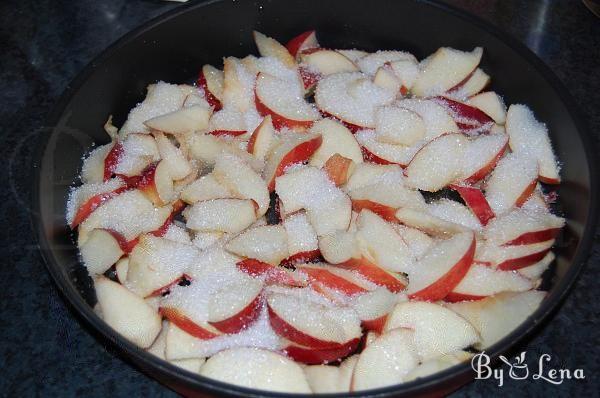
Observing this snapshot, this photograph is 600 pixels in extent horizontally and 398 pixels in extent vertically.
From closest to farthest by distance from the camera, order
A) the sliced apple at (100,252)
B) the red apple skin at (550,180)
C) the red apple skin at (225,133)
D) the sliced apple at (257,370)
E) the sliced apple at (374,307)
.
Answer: the sliced apple at (257,370) → the sliced apple at (374,307) → the sliced apple at (100,252) → the red apple skin at (550,180) → the red apple skin at (225,133)

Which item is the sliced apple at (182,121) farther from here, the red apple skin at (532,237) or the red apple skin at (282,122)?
the red apple skin at (532,237)

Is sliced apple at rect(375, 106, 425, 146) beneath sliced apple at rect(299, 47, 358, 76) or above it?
beneath

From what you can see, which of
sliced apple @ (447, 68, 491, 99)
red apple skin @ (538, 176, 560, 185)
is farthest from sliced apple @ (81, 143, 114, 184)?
red apple skin @ (538, 176, 560, 185)

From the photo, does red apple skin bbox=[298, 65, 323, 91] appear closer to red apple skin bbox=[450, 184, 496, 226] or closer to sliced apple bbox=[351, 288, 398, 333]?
red apple skin bbox=[450, 184, 496, 226]

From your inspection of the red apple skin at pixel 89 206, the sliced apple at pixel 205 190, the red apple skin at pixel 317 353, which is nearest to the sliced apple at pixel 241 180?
the sliced apple at pixel 205 190

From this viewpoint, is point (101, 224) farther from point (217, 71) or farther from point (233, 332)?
point (217, 71)

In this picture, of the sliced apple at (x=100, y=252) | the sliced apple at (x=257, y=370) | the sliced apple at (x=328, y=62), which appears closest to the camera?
the sliced apple at (x=257, y=370)

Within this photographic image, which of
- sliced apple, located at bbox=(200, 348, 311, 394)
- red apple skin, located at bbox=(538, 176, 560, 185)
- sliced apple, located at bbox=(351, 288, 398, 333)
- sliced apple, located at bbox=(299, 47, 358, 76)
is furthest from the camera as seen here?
sliced apple, located at bbox=(299, 47, 358, 76)
